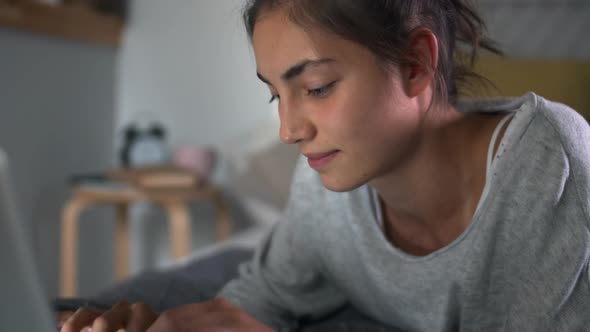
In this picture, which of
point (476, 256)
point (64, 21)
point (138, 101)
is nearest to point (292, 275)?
point (476, 256)

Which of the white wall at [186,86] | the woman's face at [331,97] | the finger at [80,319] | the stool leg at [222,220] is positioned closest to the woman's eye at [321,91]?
the woman's face at [331,97]

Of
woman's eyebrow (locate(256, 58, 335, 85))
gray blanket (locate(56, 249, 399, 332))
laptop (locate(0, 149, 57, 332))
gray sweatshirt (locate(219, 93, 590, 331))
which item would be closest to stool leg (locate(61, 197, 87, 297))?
gray blanket (locate(56, 249, 399, 332))

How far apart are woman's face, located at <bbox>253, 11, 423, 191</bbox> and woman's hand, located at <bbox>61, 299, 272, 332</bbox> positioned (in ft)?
0.54

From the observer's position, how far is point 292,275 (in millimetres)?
901

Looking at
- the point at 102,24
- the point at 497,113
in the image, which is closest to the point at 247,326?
the point at 497,113

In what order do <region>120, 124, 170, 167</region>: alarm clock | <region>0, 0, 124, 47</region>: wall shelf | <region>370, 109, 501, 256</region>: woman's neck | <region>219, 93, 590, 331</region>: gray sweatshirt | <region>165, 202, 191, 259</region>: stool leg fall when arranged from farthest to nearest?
1. <region>120, 124, 170, 167</region>: alarm clock
2. <region>165, 202, 191, 259</region>: stool leg
3. <region>0, 0, 124, 47</region>: wall shelf
4. <region>370, 109, 501, 256</region>: woman's neck
5. <region>219, 93, 590, 331</region>: gray sweatshirt

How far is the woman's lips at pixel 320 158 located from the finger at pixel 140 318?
0.69 feet

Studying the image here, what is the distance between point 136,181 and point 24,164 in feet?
1.06

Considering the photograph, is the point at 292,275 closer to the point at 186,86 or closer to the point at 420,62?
the point at 420,62

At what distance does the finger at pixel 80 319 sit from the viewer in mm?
522

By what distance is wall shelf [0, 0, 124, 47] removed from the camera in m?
1.74

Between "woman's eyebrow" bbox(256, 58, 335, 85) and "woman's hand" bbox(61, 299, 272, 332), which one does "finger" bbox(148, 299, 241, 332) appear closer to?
"woman's hand" bbox(61, 299, 272, 332)

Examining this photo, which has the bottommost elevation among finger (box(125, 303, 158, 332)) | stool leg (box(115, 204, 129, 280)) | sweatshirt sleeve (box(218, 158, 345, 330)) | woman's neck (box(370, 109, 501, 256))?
stool leg (box(115, 204, 129, 280))

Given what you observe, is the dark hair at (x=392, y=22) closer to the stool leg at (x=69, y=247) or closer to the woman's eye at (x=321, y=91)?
the woman's eye at (x=321, y=91)
